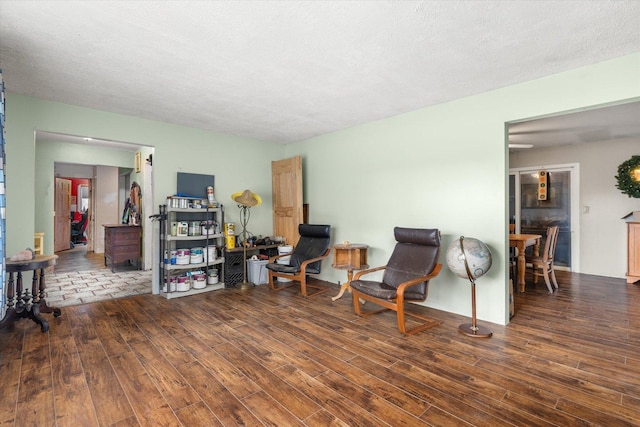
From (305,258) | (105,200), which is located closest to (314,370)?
(305,258)

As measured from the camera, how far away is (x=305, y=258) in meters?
4.82

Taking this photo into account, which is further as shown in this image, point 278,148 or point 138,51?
point 278,148

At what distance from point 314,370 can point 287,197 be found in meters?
3.48

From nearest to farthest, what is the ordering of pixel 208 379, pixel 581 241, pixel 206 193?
pixel 208 379
pixel 206 193
pixel 581 241

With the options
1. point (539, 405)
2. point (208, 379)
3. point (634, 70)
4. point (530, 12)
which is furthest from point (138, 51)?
point (634, 70)

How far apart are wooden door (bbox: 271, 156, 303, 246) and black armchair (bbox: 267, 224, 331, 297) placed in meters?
0.32

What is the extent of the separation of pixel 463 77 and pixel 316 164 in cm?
288

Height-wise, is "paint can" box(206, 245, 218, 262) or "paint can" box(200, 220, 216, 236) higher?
"paint can" box(200, 220, 216, 236)

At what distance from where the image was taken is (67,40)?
2377mm

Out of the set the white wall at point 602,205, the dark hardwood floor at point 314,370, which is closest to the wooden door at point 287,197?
the dark hardwood floor at point 314,370

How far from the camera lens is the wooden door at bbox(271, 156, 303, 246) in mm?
5254

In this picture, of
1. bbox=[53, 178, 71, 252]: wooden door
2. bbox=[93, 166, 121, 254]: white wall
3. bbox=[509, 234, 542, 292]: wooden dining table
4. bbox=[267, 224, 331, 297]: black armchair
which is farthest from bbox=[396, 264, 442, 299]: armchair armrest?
bbox=[53, 178, 71, 252]: wooden door

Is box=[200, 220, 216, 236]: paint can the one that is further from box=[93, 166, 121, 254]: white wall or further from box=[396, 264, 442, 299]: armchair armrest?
box=[93, 166, 121, 254]: white wall

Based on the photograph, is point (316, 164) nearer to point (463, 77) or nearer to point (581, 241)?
point (463, 77)
